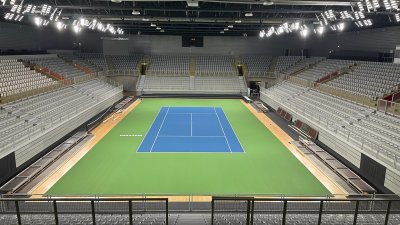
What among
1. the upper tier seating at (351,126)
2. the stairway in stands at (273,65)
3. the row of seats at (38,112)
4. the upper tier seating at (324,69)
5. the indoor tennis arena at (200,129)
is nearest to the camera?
the indoor tennis arena at (200,129)

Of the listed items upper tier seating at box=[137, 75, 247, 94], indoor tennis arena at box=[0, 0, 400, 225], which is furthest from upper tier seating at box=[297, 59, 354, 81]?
upper tier seating at box=[137, 75, 247, 94]

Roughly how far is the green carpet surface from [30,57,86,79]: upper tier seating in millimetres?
15274

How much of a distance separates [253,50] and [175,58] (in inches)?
501

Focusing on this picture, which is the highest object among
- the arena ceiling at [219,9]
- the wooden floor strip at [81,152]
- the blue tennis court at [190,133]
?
the arena ceiling at [219,9]

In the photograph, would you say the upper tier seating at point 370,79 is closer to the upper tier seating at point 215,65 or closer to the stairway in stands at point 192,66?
the upper tier seating at point 215,65

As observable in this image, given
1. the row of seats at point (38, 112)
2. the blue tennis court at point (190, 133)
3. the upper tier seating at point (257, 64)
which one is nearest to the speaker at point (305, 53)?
the upper tier seating at point (257, 64)

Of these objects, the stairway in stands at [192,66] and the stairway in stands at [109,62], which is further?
the stairway in stands at [192,66]

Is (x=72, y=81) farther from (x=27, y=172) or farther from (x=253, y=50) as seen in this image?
(x=253, y=50)

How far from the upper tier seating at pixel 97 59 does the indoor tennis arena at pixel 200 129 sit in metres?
0.43

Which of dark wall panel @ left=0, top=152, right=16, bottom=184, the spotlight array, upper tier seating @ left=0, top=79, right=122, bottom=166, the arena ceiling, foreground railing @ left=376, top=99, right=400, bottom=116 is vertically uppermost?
the arena ceiling

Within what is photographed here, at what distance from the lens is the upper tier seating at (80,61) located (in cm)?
3728

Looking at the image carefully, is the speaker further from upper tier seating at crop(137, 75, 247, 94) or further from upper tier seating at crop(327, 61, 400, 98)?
upper tier seating at crop(327, 61, 400, 98)

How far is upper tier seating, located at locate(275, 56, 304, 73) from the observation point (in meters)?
41.1

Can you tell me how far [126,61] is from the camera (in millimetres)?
43188
